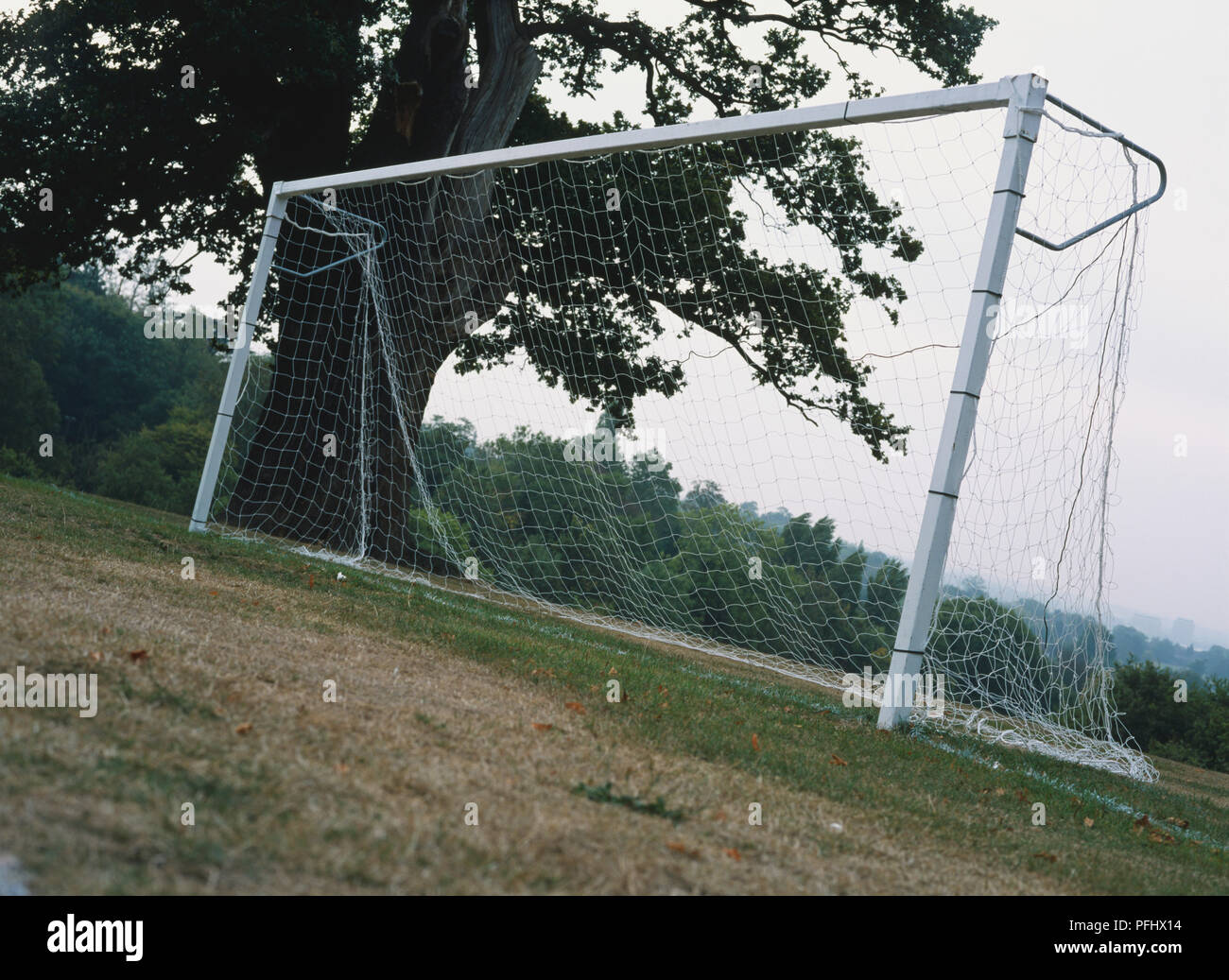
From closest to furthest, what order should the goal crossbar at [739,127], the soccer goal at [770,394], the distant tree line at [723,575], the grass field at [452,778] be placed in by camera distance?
the grass field at [452,778]
the goal crossbar at [739,127]
the soccer goal at [770,394]
the distant tree line at [723,575]

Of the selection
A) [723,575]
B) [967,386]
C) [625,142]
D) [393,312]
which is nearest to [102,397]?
[393,312]

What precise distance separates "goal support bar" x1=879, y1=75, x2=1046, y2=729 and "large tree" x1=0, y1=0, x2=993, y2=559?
474 centimetres

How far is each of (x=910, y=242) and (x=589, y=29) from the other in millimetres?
9514

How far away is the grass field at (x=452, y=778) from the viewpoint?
2156 mm

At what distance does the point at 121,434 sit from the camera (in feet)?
168

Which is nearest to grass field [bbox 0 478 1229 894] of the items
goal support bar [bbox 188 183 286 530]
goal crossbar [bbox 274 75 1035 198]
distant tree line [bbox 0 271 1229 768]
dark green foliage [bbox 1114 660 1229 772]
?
distant tree line [bbox 0 271 1229 768]

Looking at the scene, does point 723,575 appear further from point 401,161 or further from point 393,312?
point 401,161

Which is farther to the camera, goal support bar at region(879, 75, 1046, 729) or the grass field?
goal support bar at region(879, 75, 1046, 729)

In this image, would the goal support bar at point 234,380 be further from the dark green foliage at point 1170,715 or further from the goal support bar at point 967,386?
the dark green foliage at point 1170,715

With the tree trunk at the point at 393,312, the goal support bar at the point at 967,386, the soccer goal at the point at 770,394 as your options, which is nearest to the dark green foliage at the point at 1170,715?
the soccer goal at the point at 770,394

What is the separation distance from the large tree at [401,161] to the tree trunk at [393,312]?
43 millimetres

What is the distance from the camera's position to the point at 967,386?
557cm

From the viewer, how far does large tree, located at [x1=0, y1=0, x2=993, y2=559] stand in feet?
40.3

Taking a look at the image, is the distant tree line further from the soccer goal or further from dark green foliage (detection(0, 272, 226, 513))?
dark green foliage (detection(0, 272, 226, 513))
